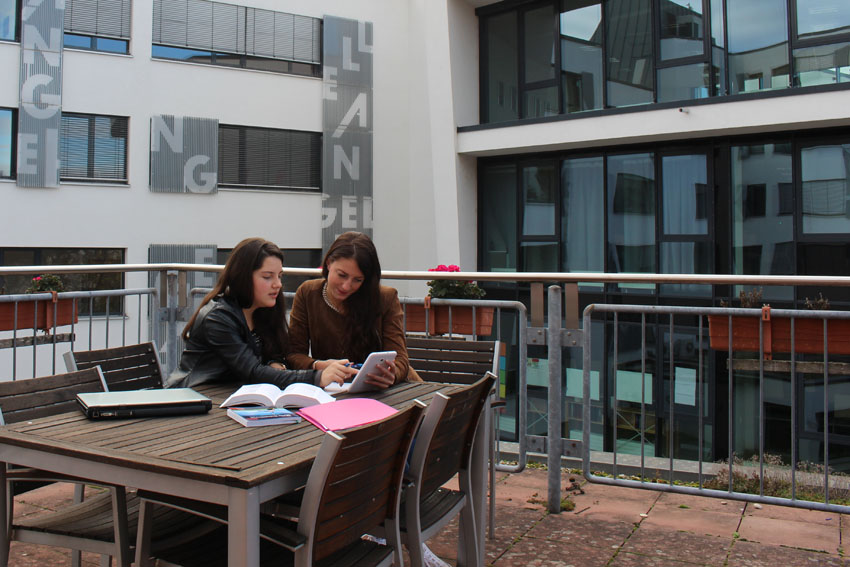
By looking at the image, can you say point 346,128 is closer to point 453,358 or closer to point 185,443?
point 453,358

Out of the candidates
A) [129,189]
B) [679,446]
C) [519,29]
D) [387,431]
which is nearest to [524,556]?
[387,431]

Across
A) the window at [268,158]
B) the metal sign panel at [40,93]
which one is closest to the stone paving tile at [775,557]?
the metal sign panel at [40,93]

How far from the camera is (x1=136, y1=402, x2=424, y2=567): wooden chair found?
2035mm

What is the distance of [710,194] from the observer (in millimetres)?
12914

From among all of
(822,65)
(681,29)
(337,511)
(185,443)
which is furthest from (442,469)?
(681,29)

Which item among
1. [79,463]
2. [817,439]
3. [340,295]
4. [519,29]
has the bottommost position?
[817,439]

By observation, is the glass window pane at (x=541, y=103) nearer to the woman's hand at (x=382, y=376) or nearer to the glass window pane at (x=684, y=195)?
the glass window pane at (x=684, y=195)

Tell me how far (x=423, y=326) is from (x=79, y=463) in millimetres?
3374

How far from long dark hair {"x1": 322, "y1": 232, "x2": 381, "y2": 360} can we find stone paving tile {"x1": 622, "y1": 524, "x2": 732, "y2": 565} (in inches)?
66.7

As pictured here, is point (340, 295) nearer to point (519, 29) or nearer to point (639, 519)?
point (639, 519)

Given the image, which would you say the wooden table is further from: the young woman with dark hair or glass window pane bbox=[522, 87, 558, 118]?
glass window pane bbox=[522, 87, 558, 118]

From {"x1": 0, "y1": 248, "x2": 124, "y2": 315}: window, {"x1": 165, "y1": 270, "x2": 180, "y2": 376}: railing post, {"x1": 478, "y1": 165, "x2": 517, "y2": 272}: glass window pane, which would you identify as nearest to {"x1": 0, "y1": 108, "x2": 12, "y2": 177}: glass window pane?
{"x1": 0, "y1": 248, "x2": 124, "y2": 315}: window

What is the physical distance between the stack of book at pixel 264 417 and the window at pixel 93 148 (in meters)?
16.3

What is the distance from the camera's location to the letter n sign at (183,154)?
17844 mm
